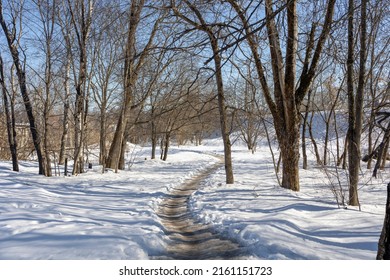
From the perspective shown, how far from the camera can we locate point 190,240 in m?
5.44

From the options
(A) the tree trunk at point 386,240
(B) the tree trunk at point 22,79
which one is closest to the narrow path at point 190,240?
(A) the tree trunk at point 386,240

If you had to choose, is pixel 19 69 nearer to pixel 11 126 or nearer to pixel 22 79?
pixel 22 79

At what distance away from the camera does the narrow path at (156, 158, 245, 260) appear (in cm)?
467

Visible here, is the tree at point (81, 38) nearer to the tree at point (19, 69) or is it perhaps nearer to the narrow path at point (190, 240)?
the tree at point (19, 69)

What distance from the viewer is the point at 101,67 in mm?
18297

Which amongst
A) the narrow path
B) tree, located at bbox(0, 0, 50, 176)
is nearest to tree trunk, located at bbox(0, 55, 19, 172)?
tree, located at bbox(0, 0, 50, 176)

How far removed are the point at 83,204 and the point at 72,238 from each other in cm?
288

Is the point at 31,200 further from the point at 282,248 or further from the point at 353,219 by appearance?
the point at 353,219

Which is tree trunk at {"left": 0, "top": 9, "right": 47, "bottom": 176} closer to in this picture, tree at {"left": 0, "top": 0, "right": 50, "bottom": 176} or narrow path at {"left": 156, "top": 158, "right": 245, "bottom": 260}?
tree at {"left": 0, "top": 0, "right": 50, "bottom": 176}

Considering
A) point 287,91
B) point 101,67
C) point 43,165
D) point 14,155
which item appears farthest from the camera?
point 101,67

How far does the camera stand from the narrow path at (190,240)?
4672mm

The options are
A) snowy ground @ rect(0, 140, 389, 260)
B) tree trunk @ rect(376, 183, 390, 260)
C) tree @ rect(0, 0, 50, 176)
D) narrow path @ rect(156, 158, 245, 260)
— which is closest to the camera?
tree trunk @ rect(376, 183, 390, 260)
